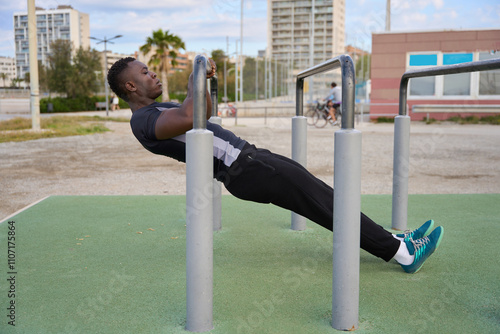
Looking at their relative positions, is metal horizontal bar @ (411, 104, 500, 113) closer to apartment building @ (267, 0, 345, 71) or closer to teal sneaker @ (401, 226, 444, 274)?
teal sneaker @ (401, 226, 444, 274)

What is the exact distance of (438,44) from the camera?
63.2 ft

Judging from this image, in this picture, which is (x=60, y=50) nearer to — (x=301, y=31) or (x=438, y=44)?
(x=438, y=44)

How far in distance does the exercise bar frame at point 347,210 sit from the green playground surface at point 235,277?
100mm

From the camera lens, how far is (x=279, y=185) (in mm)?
2287

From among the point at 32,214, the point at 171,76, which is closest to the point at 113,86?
the point at 32,214

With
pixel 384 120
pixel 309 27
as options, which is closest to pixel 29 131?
pixel 384 120

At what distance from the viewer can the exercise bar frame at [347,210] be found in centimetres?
184

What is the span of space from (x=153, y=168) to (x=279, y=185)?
217 inches

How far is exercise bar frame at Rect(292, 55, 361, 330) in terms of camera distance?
1843mm

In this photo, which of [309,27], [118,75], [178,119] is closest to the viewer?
[178,119]

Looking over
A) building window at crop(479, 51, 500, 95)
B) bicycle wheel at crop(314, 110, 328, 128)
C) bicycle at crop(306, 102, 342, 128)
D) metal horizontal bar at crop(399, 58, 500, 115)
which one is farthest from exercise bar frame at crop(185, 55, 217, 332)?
building window at crop(479, 51, 500, 95)

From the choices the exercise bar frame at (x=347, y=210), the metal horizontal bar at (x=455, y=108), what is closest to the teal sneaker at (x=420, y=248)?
the exercise bar frame at (x=347, y=210)

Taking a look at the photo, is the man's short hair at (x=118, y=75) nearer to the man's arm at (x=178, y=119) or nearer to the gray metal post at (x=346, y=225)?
the man's arm at (x=178, y=119)

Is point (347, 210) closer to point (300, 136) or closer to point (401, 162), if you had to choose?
point (300, 136)
